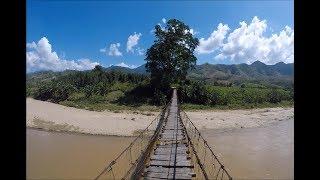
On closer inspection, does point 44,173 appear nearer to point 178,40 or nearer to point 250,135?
point 250,135

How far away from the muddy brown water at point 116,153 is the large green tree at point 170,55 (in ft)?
50.9

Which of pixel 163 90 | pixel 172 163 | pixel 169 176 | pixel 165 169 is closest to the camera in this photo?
pixel 169 176

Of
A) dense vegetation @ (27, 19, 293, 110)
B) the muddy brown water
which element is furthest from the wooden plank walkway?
dense vegetation @ (27, 19, 293, 110)

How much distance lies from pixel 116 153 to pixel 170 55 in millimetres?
24815

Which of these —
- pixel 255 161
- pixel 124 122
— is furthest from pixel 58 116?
pixel 255 161

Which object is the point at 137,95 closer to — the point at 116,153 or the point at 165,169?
the point at 116,153

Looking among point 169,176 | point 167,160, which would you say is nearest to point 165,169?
point 169,176

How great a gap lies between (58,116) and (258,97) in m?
32.0

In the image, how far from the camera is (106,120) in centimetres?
2998

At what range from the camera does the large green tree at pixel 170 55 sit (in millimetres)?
42375

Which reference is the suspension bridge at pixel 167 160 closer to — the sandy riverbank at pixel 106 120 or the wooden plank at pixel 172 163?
the wooden plank at pixel 172 163
